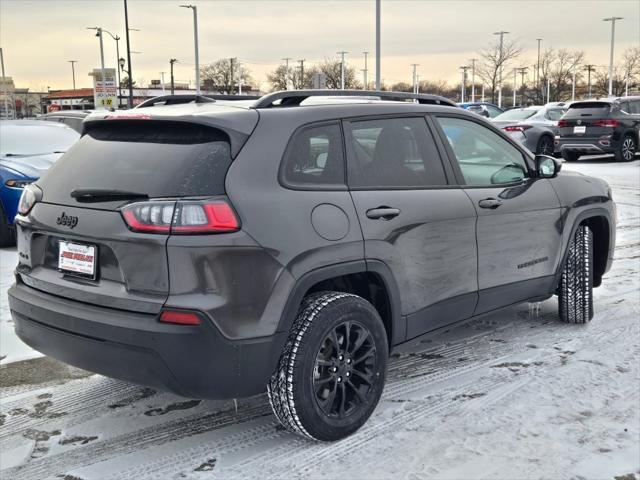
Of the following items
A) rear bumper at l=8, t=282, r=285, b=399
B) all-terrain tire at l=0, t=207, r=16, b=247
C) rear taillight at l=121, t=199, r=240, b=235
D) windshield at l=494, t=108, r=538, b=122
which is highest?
windshield at l=494, t=108, r=538, b=122

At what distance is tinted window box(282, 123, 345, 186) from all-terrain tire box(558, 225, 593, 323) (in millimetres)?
2410

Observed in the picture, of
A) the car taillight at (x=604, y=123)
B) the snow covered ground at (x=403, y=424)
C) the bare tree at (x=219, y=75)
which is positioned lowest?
the snow covered ground at (x=403, y=424)

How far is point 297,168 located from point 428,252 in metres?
0.95

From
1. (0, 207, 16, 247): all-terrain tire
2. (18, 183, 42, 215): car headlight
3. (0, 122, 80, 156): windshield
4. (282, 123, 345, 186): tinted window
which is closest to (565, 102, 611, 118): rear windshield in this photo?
(0, 122, 80, 156): windshield

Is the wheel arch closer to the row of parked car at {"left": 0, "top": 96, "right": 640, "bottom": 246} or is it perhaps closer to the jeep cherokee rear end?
the jeep cherokee rear end

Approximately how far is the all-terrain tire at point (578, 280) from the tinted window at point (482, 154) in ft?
2.71

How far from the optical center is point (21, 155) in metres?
9.04

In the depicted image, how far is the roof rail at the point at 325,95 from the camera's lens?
3.62 m

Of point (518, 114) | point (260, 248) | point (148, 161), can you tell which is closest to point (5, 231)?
point (148, 161)

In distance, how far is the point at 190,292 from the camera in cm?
302

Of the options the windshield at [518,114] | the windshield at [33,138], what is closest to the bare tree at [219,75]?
the windshield at [518,114]

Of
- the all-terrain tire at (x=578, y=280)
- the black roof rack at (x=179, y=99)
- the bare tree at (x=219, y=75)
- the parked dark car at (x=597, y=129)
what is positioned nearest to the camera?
the black roof rack at (x=179, y=99)

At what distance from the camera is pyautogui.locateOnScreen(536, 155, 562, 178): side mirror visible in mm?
4938

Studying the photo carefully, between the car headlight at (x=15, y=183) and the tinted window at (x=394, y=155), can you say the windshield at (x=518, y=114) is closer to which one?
the car headlight at (x=15, y=183)
